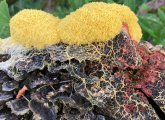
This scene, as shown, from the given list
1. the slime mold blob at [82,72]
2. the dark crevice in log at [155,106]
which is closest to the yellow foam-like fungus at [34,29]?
the slime mold blob at [82,72]

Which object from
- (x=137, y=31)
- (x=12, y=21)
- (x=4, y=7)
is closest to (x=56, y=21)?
(x=12, y=21)

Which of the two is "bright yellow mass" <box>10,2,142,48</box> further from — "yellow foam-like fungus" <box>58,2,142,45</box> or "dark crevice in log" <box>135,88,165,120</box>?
"dark crevice in log" <box>135,88,165,120</box>

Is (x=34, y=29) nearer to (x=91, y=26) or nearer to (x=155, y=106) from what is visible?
(x=91, y=26)

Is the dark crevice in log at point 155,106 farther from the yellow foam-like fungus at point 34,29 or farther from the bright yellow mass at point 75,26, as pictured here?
the yellow foam-like fungus at point 34,29

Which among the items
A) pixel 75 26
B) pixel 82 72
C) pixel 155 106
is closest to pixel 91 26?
pixel 75 26

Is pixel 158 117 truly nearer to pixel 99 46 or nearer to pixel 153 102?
pixel 153 102

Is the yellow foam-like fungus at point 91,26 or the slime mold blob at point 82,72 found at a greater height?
the yellow foam-like fungus at point 91,26

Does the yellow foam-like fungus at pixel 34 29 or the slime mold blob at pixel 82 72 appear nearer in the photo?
the slime mold blob at pixel 82 72

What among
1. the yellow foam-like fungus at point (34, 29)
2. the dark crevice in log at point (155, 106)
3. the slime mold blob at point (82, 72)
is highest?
the yellow foam-like fungus at point (34, 29)
